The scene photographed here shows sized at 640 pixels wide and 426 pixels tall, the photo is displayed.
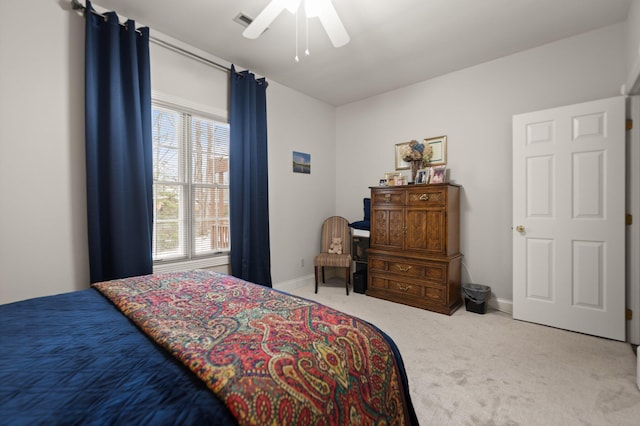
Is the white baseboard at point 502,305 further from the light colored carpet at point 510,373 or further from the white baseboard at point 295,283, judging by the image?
the white baseboard at point 295,283

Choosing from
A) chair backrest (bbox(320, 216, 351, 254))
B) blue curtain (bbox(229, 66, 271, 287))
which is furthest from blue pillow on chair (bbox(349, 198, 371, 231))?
blue curtain (bbox(229, 66, 271, 287))

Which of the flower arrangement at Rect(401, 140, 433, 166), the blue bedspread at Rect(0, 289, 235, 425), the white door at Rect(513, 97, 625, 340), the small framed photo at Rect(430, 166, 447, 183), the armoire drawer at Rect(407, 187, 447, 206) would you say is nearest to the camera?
the blue bedspread at Rect(0, 289, 235, 425)

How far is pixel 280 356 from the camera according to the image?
0.85m

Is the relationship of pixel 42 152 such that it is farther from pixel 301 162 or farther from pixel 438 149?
pixel 438 149

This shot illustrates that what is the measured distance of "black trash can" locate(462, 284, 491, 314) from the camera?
309cm

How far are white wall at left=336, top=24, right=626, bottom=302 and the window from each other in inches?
90.9

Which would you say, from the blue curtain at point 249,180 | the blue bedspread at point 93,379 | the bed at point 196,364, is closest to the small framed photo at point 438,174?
the blue curtain at point 249,180

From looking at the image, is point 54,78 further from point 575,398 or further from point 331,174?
point 575,398

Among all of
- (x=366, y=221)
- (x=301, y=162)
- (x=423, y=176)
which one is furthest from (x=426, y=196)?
(x=301, y=162)

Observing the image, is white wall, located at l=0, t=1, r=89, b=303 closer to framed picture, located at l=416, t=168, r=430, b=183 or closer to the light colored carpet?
the light colored carpet

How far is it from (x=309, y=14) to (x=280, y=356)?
2189 mm

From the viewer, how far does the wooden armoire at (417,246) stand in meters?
3.18

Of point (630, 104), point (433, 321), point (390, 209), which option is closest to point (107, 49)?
point (390, 209)

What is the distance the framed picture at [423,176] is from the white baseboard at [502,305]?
1.58 metres
